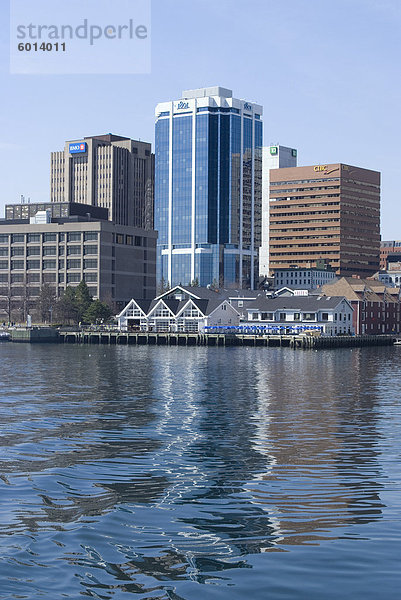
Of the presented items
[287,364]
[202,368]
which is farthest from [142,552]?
[287,364]

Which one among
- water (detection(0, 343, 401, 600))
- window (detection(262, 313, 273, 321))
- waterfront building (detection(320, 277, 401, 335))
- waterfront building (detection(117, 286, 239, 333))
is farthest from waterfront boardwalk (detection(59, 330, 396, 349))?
Answer: water (detection(0, 343, 401, 600))

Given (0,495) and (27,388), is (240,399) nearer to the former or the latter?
(27,388)

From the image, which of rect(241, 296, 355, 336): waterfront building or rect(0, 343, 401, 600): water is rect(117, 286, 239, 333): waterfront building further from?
rect(0, 343, 401, 600): water

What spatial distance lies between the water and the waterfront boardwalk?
316 ft

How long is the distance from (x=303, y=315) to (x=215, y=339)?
1910 centimetres

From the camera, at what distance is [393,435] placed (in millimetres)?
47188

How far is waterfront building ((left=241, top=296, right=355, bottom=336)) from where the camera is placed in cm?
17650

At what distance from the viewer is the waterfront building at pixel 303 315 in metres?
176

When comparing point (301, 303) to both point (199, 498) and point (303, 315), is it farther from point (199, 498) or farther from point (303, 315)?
point (199, 498)

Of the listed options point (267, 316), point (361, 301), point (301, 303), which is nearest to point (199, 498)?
point (301, 303)

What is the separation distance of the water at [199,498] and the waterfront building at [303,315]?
4285 inches

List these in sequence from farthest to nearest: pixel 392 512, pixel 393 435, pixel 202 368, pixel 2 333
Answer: pixel 2 333
pixel 202 368
pixel 393 435
pixel 392 512

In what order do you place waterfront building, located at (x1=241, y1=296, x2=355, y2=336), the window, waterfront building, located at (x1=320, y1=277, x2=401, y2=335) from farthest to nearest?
waterfront building, located at (x1=320, y1=277, x2=401, y2=335), the window, waterfront building, located at (x1=241, y1=296, x2=355, y2=336)

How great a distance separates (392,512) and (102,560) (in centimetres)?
1038
